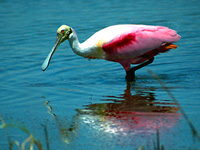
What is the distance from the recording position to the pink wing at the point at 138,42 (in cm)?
683

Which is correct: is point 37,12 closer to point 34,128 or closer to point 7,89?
point 7,89

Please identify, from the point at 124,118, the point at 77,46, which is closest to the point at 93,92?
the point at 77,46

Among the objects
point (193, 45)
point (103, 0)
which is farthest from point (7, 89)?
point (103, 0)

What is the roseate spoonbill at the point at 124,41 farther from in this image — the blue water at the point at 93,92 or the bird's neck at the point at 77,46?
the blue water at the point at 93,92

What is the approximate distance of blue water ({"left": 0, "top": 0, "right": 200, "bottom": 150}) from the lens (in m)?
4.35

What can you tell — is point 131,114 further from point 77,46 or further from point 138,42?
point 77,46

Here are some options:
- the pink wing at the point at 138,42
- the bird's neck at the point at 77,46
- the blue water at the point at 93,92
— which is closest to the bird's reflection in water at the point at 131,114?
the blue water at the point at 93,92

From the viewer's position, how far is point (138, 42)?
273 inches

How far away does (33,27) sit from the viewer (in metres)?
11.6

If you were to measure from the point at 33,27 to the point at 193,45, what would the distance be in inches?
175

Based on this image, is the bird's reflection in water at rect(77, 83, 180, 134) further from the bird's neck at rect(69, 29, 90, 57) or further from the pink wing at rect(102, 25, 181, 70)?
the bird's neck at rect(69, 29, 90, 57)

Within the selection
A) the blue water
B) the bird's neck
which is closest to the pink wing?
the bird's neck

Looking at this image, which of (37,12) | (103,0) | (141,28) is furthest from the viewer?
(103,0)

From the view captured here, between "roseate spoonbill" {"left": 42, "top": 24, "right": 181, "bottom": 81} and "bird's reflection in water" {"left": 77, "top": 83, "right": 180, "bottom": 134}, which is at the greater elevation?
"roseate spoonbill" {"left": 42, "top": 24, "right": 181, "bottom": 81}
